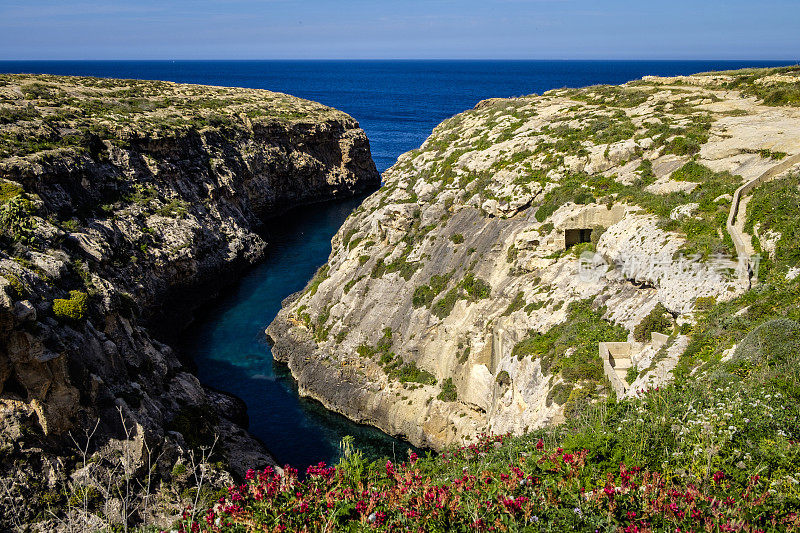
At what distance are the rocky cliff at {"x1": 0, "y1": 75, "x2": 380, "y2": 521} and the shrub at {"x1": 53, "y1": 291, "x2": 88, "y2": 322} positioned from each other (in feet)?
0.27

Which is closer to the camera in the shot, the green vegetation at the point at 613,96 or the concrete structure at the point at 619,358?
the concrete structure at the point at 619,358

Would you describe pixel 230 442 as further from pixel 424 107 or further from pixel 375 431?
pixel 424 107

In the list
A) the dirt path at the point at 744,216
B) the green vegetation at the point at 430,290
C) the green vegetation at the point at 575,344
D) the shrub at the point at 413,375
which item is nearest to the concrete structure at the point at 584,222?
the green vegetation at the point at 575,344

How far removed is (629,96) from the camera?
43.9 meters

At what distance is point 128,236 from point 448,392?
31707 mm

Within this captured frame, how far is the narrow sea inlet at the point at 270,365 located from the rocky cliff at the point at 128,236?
176 centimetres

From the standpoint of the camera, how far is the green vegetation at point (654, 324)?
2078 cm

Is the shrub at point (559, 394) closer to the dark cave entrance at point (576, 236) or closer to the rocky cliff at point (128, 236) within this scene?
the dark cave entrance at point (576, 236)

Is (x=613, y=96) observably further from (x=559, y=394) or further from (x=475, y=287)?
(x=559, y=394)

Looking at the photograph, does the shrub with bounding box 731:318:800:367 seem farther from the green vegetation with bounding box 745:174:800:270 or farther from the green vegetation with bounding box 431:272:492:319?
the green vegetation with bounding box 431:272:492:319

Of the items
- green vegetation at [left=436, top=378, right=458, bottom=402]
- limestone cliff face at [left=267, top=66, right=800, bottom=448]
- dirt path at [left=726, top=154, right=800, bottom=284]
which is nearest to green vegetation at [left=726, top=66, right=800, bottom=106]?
limestone cliff face at [left=267, top=66, right=800, bottom=448]

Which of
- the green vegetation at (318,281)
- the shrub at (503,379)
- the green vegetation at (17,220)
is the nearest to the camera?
the shrub at (503,379)

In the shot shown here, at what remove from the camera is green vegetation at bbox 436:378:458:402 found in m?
30.8

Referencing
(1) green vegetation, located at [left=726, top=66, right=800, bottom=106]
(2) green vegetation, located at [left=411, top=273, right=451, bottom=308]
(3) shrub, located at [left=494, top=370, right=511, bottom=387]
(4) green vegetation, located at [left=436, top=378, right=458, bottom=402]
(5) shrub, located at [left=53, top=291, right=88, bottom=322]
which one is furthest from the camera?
(2) green vegetation, located at [left=411, top=273, right=451, bottom=308]
